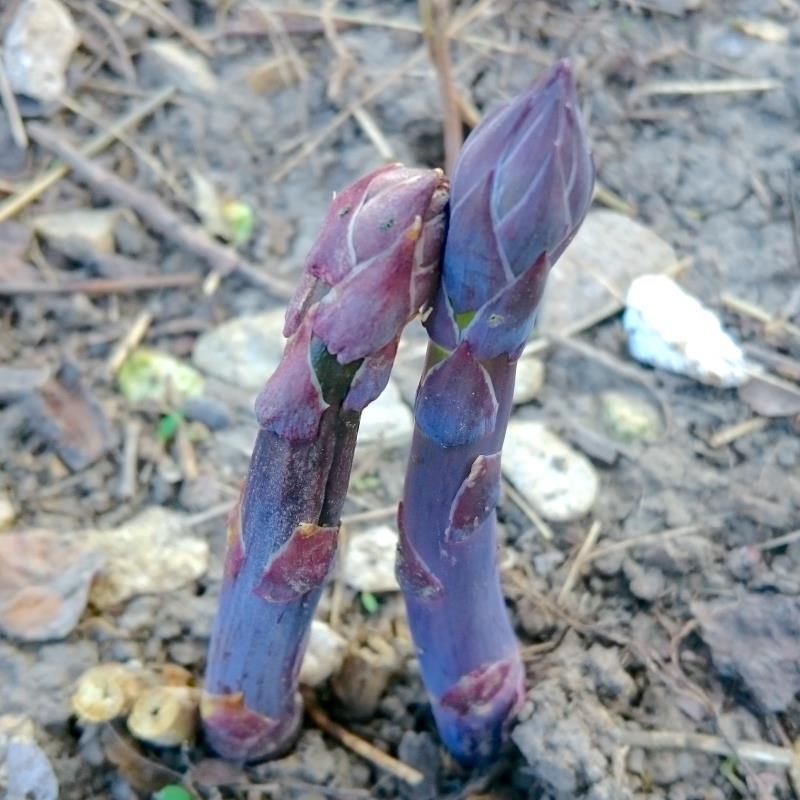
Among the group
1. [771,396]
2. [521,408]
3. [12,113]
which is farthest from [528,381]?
[12,113]

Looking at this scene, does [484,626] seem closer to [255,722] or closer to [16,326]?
[255,722]

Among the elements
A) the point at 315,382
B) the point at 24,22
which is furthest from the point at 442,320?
the point at 24,22

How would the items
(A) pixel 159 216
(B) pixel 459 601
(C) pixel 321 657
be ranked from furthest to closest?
(A) pixel 159 216 < (C) pixel 321 657 < (B) pixel 459 601

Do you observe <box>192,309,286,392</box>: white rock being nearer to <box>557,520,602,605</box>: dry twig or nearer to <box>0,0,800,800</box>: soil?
<box>0,0,800,800</box>: soil

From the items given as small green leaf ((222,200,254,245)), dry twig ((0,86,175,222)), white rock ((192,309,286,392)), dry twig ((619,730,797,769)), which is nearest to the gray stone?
white rock ((192,309,286,392))

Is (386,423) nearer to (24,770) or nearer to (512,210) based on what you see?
(24,770)

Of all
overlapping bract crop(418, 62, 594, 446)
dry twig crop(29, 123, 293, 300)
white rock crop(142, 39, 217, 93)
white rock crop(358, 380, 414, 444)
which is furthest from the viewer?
white rock crop(142, 39, 217, 93)
